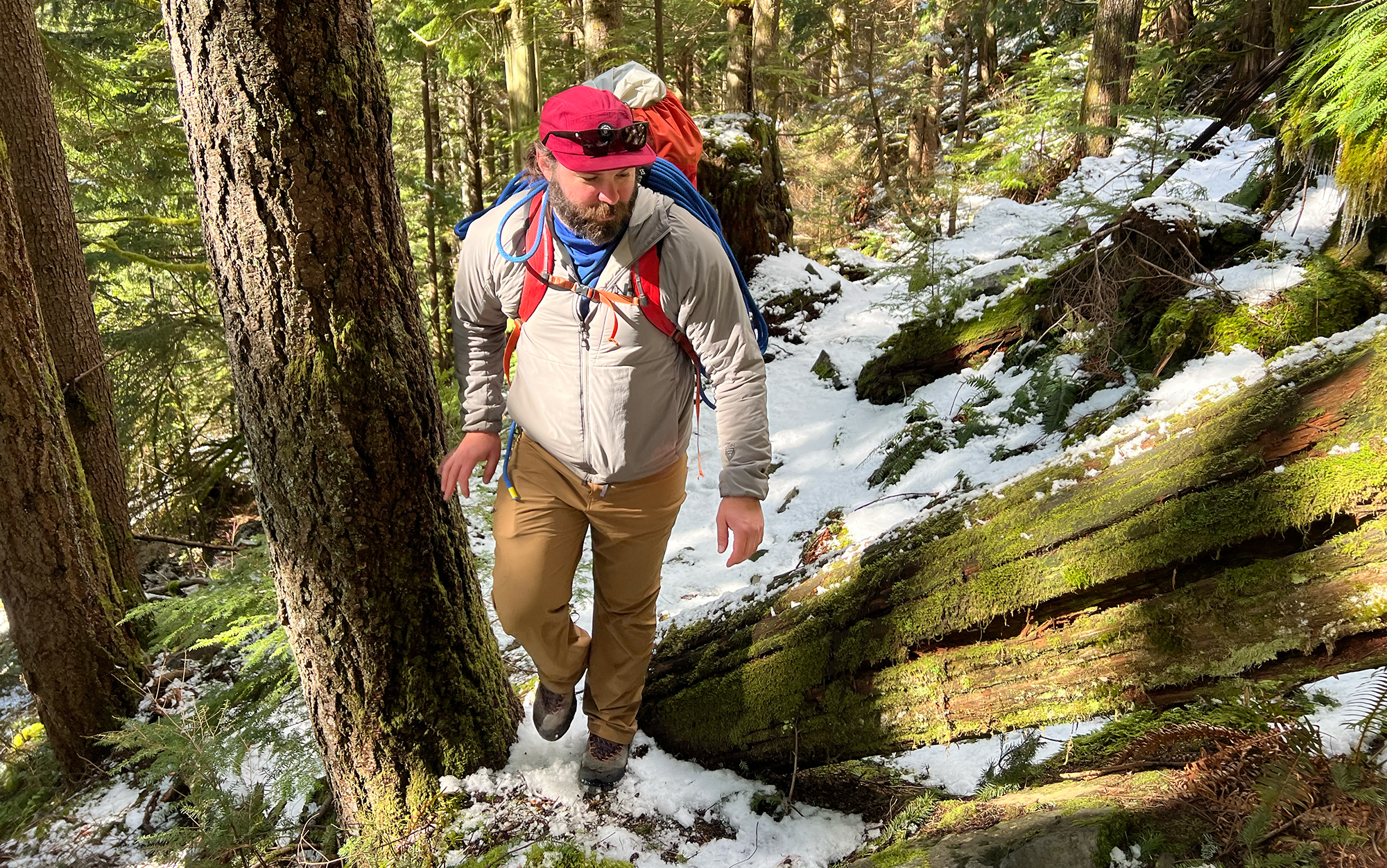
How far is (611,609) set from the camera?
2.88 metres

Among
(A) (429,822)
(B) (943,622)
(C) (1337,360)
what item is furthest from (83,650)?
(C) (1337,360)

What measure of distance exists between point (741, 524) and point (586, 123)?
4.54ft

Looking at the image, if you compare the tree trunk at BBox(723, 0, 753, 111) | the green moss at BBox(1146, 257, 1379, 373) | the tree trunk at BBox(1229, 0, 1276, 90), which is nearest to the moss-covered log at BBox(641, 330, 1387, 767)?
the green moss at BBox(1146, 257, 1379, 373)

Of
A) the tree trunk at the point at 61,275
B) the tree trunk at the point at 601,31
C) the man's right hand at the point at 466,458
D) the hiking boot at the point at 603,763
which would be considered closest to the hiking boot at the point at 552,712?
the hiking boot at the point at 603,763

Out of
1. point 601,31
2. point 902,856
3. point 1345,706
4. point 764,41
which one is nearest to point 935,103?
point 764,41

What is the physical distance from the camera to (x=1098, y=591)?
2.17 m

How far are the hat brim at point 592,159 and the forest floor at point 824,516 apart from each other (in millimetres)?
1774

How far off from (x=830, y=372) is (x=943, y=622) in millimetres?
6341

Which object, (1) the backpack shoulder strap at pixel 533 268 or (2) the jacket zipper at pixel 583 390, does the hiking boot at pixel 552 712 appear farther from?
(1) the backpack shoulder strap at pixel 533 268

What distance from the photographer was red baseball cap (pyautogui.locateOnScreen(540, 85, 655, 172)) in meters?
2.18

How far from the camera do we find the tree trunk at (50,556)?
4.17 metres

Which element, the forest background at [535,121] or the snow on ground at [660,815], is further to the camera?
the forest background at [535,121]

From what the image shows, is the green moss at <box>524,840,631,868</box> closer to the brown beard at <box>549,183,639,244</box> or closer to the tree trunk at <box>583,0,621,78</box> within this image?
the brown beard at <box>549,183,639,244</box>

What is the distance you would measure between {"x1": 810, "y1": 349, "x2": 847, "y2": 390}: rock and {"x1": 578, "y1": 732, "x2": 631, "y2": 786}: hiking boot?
6.09m
